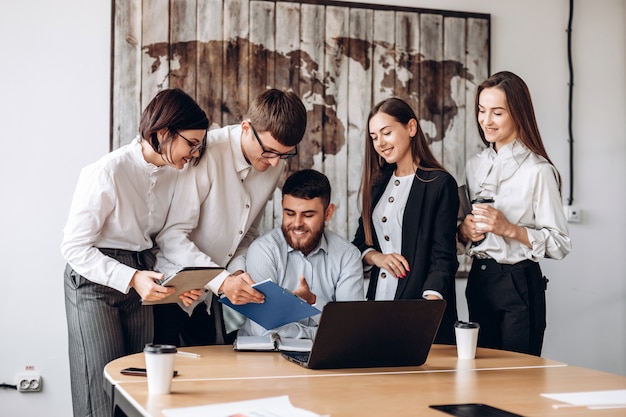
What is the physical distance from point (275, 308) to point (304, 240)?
1.69ft

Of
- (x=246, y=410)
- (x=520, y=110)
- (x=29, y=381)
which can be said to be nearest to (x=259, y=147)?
(x=520, y=110)

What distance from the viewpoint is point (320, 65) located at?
348cm

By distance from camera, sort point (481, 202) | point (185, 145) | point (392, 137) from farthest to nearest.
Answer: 1. point (392, 137)
2. point (481, 202)
3. point (185, 145)

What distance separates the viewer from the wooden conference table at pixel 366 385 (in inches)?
56.9

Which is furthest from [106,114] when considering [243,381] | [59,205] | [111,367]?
[243,381]

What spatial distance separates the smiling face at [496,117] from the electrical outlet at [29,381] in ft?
6.89

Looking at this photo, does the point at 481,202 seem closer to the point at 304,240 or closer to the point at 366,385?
the point at 304,240

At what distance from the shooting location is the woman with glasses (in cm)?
227

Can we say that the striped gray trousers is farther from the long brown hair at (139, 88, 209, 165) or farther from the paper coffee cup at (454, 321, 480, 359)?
the paper coffee cup at (454, 321, 480, 359)

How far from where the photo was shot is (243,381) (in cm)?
169

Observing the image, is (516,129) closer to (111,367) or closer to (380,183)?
(380,183)

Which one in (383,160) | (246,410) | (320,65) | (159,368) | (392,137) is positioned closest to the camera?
(246,410)

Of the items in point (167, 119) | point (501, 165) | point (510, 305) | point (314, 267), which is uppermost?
point (167, 119)

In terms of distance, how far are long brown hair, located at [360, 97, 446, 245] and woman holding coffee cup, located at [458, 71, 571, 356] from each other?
224 mm
